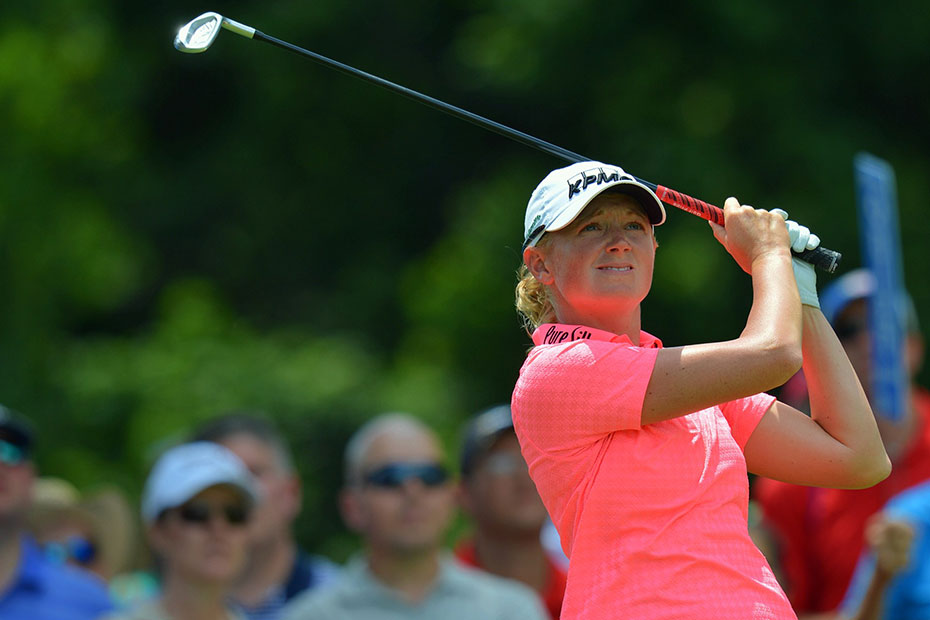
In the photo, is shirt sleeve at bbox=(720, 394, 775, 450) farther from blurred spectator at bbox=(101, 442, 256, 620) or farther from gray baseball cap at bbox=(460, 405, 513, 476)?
gray baseball cap at bbox=(460, 405, 513, 476)

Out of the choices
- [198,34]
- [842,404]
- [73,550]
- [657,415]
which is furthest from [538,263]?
[73,550]

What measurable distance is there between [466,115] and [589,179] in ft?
1.08

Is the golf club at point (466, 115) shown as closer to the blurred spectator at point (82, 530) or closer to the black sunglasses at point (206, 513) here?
the black sunglasses at point (206, 513)

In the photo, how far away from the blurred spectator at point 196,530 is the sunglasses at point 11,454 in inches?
22.2

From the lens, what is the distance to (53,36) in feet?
45.9

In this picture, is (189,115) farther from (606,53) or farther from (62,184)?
(606,53)

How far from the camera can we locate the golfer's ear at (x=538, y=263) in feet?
9.25

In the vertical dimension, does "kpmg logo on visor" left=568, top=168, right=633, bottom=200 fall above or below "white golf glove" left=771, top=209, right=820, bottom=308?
above

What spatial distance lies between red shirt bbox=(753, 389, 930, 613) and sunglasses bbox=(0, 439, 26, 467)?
112 inches

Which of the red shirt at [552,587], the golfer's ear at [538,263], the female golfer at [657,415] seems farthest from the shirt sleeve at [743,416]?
the red shirt at [552,587]

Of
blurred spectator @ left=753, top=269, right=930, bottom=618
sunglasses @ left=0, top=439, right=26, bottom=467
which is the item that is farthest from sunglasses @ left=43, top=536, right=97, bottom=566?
blurred spectator @ left=753, top=269, right=930, bottom=618

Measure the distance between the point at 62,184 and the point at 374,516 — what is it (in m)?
9.83

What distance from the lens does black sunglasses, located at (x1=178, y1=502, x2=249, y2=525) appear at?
192 inches

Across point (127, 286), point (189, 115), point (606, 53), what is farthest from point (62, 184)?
point (606, 53)
